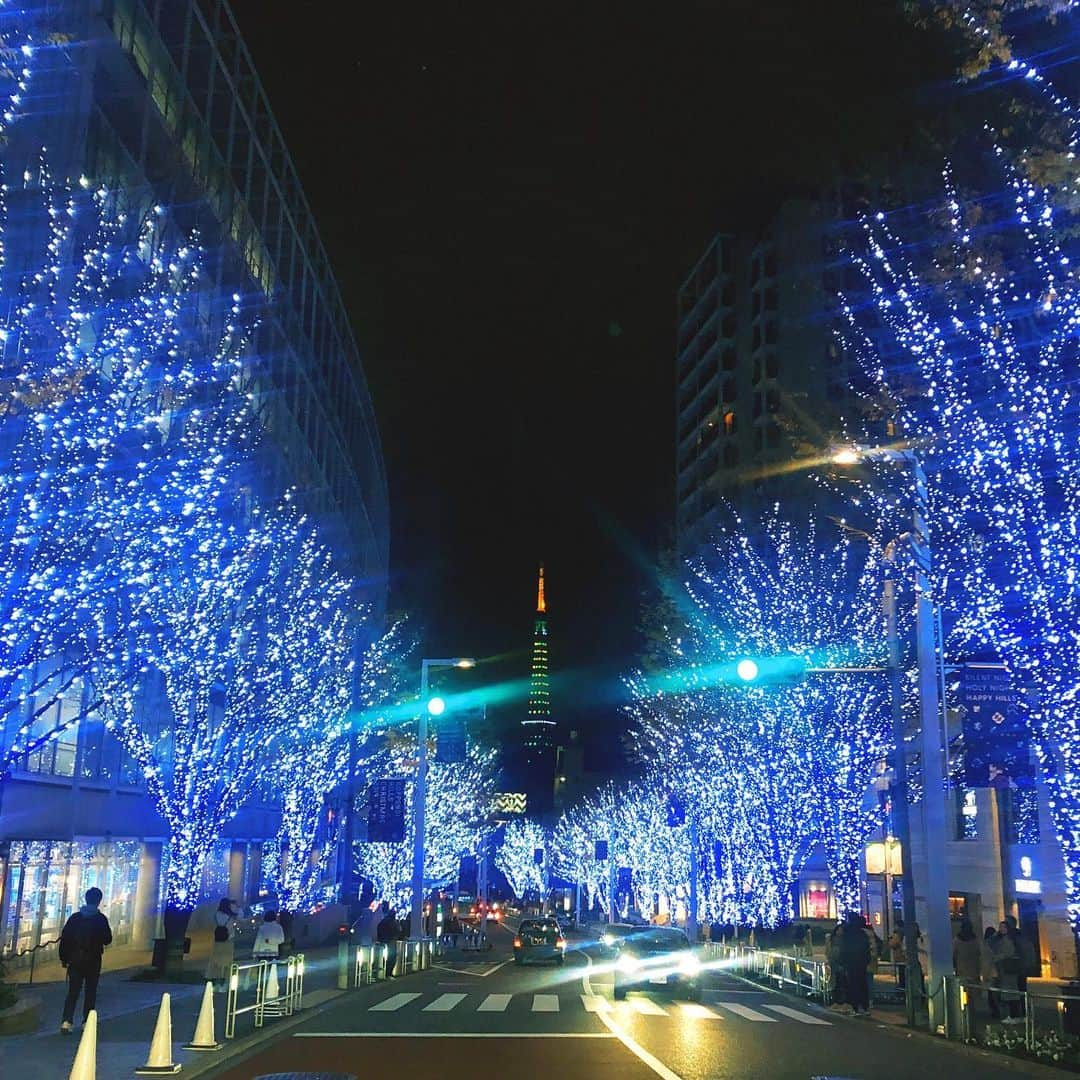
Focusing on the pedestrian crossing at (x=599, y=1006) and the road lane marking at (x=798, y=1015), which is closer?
the road lane marking at (x=798, y=1015)

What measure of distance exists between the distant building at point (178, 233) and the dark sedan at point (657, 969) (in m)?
12.6

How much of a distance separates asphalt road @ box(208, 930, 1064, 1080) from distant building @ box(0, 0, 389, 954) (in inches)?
349

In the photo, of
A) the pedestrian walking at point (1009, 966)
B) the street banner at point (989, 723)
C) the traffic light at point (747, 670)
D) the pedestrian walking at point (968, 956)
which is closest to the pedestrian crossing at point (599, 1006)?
the pedestrian walking at point (968, 956)

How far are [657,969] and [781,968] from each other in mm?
5461

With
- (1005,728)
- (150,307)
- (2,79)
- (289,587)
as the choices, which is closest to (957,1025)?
(1005,728)

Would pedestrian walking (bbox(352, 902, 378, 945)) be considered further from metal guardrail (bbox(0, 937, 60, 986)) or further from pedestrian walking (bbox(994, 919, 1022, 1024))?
pedestrian walking (bbox(994, 919, 1022, 1024))

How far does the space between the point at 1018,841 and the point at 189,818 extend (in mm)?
21118

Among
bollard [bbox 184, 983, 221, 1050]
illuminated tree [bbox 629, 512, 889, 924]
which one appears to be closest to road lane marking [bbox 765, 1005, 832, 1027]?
illuminated tree [bbox 629, 512, 889, 924]

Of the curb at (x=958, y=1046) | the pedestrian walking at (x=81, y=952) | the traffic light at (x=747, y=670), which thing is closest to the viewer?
the curb at (x=958, y=1046)

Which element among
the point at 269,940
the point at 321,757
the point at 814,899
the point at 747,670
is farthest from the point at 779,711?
the point at 814,899

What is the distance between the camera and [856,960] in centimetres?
2156

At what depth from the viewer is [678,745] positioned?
44906mm

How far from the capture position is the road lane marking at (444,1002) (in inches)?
821

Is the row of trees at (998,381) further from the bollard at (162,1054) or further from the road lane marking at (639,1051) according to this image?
the bollard at (162,1054)
